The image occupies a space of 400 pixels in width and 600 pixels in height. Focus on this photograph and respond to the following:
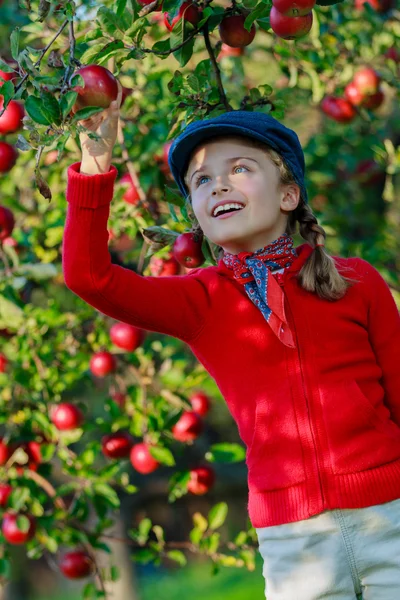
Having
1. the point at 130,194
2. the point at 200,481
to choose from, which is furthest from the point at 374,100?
the point at 200,481

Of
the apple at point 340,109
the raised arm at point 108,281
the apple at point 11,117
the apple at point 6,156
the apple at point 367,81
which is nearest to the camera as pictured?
the raised arm at point 108,281

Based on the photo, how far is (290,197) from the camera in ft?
5.11

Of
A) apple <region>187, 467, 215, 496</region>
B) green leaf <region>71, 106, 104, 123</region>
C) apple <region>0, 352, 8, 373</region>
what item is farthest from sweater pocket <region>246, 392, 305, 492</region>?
apple <region>0, 352, 8, 373</region>

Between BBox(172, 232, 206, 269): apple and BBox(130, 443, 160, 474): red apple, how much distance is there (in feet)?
2.62

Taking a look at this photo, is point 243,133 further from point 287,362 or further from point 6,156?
point 6,156

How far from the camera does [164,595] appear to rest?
659 cm

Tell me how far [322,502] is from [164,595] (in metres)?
5.61

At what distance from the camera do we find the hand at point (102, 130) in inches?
50.5

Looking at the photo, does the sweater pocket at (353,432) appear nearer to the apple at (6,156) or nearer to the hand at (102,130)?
the hand at (102,130)

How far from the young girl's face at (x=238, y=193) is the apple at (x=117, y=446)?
111 centimetres

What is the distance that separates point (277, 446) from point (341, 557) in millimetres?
194

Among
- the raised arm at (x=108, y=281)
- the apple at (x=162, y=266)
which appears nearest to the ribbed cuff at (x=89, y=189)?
the raised arm at (x=108, y=281)

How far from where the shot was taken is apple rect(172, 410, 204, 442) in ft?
7.85

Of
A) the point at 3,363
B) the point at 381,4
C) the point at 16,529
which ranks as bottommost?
the point at 16,529
